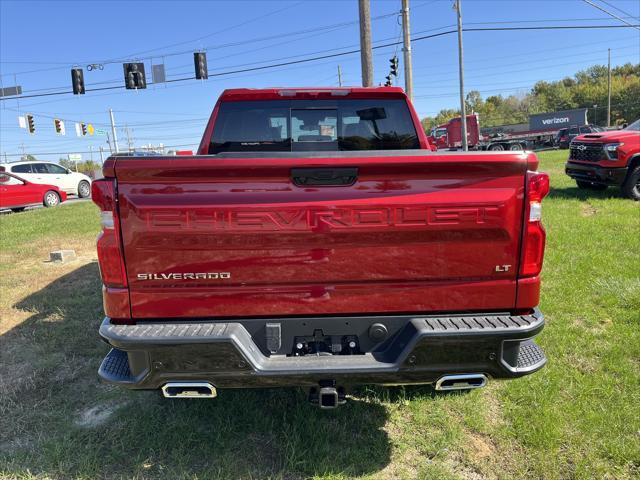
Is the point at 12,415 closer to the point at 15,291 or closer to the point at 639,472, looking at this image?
the point at 15,291

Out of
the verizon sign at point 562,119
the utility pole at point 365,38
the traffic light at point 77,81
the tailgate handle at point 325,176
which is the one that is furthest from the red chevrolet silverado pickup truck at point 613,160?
the verizon sign at point 562,119

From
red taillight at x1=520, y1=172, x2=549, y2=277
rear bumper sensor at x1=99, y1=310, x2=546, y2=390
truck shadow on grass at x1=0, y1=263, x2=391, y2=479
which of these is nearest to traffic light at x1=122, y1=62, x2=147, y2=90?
truck shadow on grass at x1=0, y1=263, x2=391, y2=479

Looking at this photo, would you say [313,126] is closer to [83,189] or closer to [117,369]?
[117,369]

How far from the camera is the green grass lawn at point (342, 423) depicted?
2.61 meters

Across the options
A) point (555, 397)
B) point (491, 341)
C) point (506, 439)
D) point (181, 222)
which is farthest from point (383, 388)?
point (181, 222)

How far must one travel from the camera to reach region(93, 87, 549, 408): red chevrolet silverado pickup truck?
84.9 inches

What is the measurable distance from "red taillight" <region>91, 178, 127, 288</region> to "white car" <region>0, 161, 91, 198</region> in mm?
16343

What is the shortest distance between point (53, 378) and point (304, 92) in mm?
3075

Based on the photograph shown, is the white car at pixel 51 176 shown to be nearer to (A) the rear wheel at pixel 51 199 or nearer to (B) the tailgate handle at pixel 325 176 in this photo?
(A) the rear wheel at pixel 51 199

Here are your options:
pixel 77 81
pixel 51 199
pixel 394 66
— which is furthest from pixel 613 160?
pixel 77 81

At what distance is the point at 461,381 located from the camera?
2.35 meters

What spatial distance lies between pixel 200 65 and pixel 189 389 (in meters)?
26.5

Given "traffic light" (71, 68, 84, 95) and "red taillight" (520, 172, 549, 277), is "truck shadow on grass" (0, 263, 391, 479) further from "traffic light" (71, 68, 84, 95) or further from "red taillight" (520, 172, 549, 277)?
"traffic light" (71, 68, 84, 95)

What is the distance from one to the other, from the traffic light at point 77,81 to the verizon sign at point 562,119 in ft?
139
